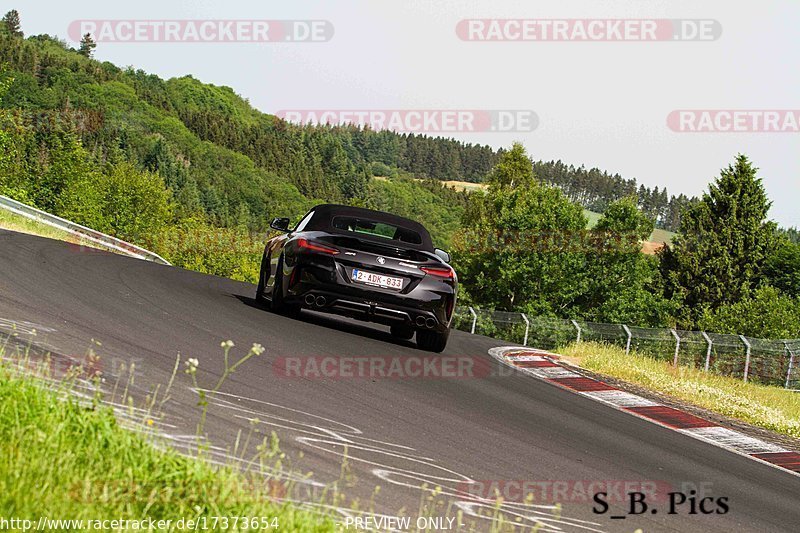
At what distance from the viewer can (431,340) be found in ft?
42.1

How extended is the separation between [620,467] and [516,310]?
202 ft

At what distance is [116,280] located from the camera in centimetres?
1450

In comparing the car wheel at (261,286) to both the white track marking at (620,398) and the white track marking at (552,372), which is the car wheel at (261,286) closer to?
the white track marking at (552,372)

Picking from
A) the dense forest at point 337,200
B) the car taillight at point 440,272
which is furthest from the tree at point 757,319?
the car taillight at point 440,272

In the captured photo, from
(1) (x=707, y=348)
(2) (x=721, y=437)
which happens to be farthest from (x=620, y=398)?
(1) (x=707, y=348)

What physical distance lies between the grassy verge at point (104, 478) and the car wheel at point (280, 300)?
8.01 metres

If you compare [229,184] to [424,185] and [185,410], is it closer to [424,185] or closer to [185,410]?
[424,185]

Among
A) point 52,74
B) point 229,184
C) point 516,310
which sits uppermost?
point 52,74

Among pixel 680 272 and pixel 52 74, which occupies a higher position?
pixel 52 74

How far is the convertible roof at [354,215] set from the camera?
40.7 ft

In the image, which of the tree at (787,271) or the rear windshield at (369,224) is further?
the tree at (787,271)

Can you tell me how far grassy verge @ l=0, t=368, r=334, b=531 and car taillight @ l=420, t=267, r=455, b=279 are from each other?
741cm

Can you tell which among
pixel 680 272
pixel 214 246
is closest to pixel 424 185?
pixel 214 246

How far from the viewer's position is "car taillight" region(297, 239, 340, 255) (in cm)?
1174
